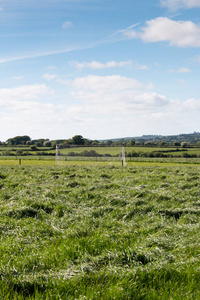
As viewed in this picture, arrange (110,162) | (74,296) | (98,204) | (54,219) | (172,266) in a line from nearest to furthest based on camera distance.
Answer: (74,296) < (172,266) < (54,219) < (98,204) < (110,162)

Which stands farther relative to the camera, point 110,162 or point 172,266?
point 110,162

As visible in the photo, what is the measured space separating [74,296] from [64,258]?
1013mm

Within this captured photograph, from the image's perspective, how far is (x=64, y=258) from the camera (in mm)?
4117

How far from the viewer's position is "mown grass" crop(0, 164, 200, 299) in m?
3.29

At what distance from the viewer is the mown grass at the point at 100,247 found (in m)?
3.29

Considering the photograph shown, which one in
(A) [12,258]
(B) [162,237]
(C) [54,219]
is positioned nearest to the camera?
(A) [12,258]

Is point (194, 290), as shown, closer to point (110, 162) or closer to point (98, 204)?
point (98, 204)

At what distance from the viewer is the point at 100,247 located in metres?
4.50

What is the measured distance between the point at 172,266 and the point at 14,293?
217cm

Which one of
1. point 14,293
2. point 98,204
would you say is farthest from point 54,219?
point 14,293

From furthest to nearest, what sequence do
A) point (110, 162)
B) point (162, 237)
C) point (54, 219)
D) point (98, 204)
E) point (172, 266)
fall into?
point (110, 162) < point (98, 204) < point (54, 219) < point (162, 237) < point (172, 266)

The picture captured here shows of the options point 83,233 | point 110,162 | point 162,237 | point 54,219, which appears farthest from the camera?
point 110,162

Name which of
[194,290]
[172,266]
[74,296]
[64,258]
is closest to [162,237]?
[172,266]

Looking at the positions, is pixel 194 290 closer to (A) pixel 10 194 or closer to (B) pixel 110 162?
(A) pixel 10 194
